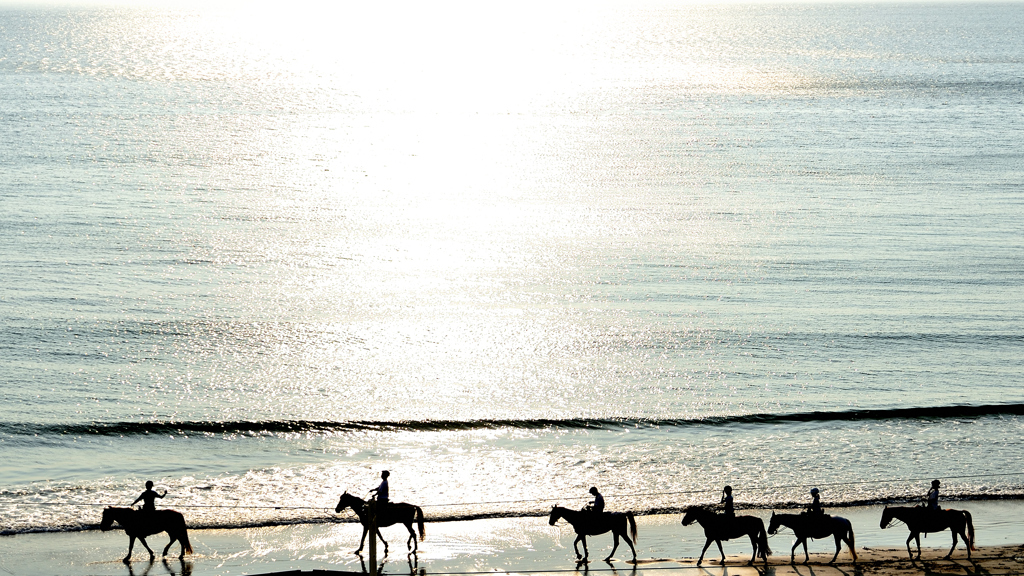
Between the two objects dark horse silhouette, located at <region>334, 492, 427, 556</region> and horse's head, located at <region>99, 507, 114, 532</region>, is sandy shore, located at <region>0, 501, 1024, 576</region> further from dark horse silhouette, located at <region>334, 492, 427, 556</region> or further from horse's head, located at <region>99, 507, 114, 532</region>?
horse's head, located at <region>99, 507, 114, 532</region>

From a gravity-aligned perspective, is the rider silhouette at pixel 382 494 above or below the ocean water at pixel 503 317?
below

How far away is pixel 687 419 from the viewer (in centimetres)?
3353

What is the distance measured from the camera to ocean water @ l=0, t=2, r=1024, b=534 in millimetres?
29219

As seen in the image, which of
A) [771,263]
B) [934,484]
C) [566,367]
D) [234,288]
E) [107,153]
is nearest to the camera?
[934,484]

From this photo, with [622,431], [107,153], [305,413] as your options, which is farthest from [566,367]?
[107,153]

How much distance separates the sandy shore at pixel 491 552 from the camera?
70.9ft

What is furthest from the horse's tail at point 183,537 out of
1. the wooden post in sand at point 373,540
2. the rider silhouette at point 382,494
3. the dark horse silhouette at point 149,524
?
the wooden post in sand at point 373,540

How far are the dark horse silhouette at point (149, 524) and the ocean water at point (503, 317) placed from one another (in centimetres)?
262

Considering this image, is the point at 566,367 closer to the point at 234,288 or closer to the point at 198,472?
the point at 198,472

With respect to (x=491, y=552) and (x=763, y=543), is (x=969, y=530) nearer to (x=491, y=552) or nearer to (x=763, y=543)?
(x=763, y=543)

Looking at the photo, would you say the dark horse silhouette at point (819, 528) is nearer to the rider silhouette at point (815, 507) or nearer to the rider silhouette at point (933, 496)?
the rider silhouette at point (815, 507)

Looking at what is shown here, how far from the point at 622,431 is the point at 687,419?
2.29m

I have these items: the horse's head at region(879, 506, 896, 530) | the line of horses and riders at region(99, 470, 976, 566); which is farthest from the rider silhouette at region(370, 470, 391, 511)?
the horse's head at region(879, 506, 896, 530)

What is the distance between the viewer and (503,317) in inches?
1694
